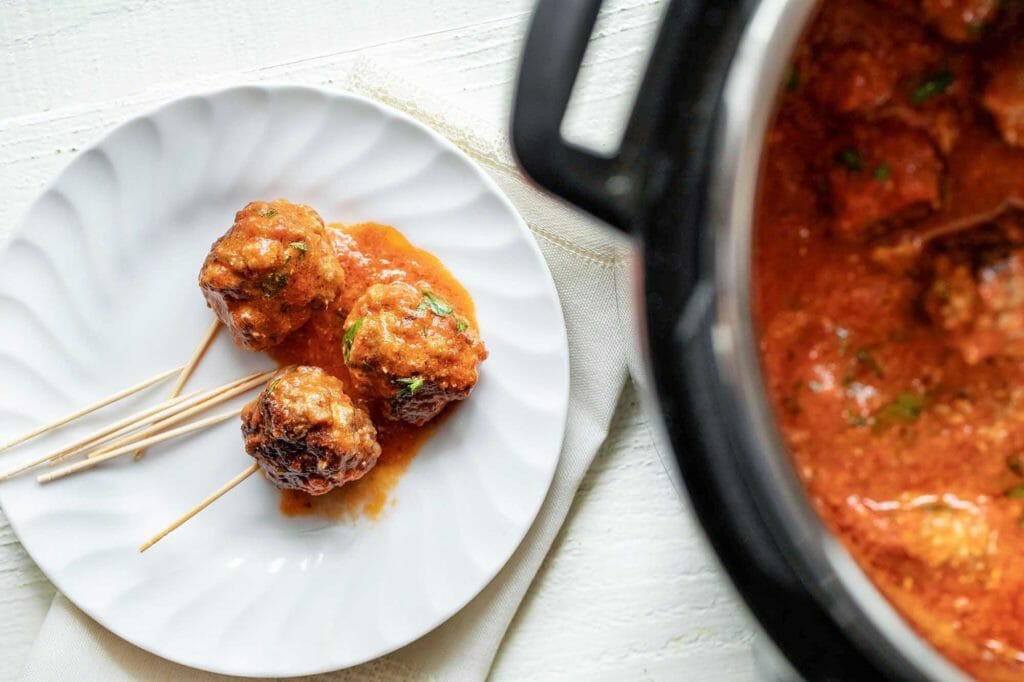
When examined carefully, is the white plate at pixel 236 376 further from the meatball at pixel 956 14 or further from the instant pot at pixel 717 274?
the meatball at pixel 956 14

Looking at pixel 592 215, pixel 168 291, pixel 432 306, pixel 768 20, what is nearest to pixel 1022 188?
pixel 768 20

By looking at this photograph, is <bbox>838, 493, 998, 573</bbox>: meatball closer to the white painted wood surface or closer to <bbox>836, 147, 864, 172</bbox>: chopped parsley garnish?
<bbox>836, 147, 864, 172</bbox>: chopped parsley garnish

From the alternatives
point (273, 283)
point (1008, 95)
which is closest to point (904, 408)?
point (1008, 95)

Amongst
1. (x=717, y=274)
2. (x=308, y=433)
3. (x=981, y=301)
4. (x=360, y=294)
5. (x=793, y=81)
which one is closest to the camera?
(x=717, y=274)

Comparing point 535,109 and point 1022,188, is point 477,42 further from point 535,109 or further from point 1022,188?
point 1022,188

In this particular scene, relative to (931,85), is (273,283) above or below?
below

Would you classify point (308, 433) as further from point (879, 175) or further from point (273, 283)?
point (879, 175)
